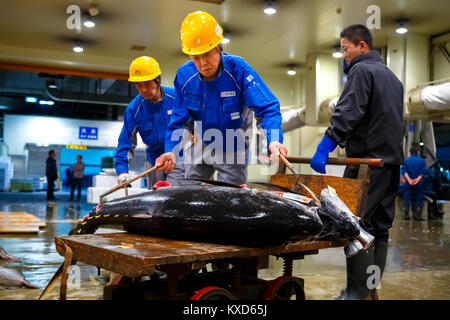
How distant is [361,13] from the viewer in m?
9.66

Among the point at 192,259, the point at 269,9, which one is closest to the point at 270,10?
the point at 269,9

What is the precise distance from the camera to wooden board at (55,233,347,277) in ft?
5.11

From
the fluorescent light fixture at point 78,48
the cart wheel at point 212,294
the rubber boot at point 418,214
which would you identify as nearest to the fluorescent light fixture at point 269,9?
the rubber boot at point 418,214

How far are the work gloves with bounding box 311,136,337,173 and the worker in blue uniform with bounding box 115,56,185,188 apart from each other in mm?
1701

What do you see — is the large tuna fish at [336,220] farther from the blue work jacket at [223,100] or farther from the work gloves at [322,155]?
the blue work jacket at [223,100]

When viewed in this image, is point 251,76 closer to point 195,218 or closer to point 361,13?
point 195,218

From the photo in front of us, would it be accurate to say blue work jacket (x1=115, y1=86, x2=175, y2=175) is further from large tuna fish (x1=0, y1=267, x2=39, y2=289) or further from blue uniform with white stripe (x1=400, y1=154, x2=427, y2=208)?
blue uniform with white stripe (x1=400, y1=154, x2=427, y2=208)

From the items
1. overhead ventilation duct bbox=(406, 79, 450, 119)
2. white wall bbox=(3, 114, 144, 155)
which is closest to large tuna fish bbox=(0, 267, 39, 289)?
overhead ventilation duct bbox=(406, 79, 450, 119)

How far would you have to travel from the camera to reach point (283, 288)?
2229 millimetres

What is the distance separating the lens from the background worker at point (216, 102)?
2.84 meters

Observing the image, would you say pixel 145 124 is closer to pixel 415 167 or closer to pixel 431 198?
pixel 415 167

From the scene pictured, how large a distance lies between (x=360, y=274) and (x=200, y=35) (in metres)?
1.66

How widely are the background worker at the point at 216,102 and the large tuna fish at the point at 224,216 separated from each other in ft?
2.87

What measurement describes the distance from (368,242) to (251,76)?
4.65 feet
